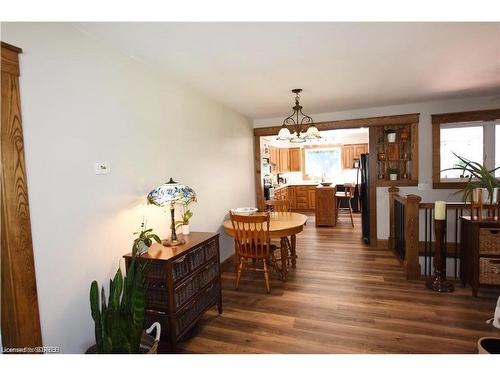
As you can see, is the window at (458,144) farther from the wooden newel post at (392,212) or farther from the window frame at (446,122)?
the wooden newel post at (392,212)

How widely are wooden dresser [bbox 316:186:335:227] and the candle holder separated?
120 inches

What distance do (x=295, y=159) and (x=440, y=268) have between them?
5.90 m

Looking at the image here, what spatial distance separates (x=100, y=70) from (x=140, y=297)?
1569 mm

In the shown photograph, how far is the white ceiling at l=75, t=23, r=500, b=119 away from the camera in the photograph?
6.08 feet

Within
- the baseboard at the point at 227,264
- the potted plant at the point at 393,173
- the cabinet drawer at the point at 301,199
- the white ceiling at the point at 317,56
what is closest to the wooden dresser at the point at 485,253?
the white ceiling at the point at 317,56

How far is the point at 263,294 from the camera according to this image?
2.98m

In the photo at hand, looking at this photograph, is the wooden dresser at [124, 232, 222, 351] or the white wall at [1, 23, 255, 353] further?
the wooden dresser at [124, 232, 222, 351]

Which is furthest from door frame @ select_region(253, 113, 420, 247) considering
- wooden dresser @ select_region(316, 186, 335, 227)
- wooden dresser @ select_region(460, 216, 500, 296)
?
wooden dresser @ select_region(460, 216, 500, 296)

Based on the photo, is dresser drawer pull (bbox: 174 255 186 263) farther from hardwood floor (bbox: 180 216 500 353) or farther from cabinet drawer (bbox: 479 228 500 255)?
cabinet drawer (bbox: 479 228 500 255)

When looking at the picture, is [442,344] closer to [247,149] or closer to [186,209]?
[186,209]

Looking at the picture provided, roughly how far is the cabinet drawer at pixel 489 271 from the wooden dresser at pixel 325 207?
11.1ft

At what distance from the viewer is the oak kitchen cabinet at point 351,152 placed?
7.84 m

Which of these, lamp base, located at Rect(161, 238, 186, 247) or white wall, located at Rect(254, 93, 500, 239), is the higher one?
white wall, located at Rect(254, 93, 500, 239)
